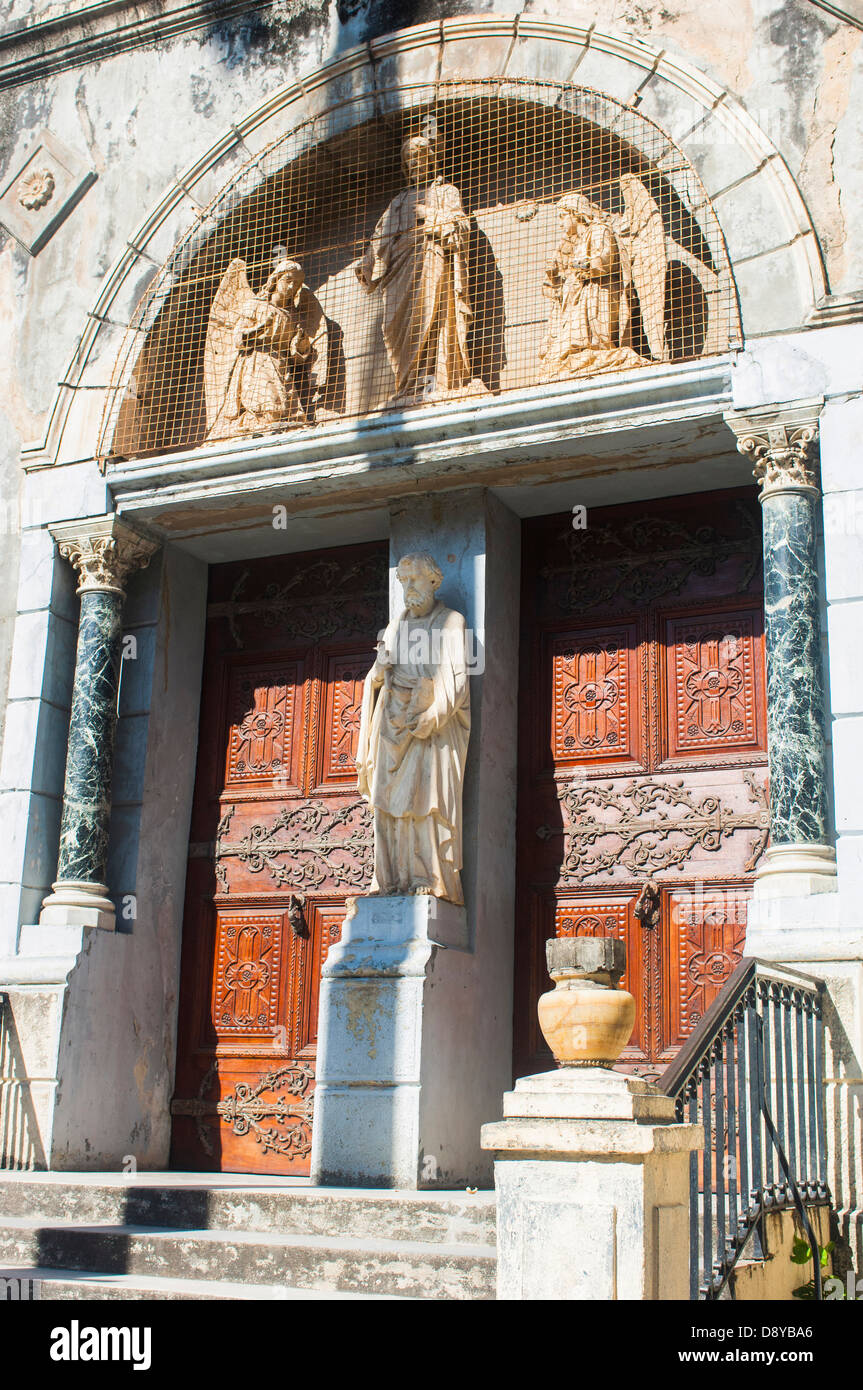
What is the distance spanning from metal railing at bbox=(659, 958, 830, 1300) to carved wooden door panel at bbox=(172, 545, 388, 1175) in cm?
351

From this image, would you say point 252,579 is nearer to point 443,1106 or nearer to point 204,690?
point 204,690

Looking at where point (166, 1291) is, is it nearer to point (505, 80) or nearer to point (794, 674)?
point (794, 674)

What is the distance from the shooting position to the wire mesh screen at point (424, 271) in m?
8.71

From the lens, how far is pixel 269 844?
977 cm

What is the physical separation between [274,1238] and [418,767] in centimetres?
277

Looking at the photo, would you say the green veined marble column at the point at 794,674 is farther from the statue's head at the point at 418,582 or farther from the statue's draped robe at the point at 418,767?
the statue's head at the point at 418,582

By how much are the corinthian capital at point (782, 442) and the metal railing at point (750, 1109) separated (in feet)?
8.52

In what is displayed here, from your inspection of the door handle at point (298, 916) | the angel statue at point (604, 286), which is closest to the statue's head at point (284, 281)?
the angel statue at point (604, 286)

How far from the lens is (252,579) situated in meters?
10.4

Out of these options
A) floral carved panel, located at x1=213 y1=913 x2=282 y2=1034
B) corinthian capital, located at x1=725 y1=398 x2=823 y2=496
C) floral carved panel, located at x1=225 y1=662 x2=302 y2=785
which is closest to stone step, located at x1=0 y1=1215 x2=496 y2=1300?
floral carved panel, located at x1=213 y1=913 x2=282 y2=1034

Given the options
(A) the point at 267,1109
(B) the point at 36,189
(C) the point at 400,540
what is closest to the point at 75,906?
(A) the point at 267,1109

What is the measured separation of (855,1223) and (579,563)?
14.2 ft

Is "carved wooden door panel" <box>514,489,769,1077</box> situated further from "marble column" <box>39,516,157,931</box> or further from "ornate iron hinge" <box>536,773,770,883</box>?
"marble column" <box>39,516,157,931</box>

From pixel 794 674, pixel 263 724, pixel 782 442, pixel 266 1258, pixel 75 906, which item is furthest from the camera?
pixel 263 724
